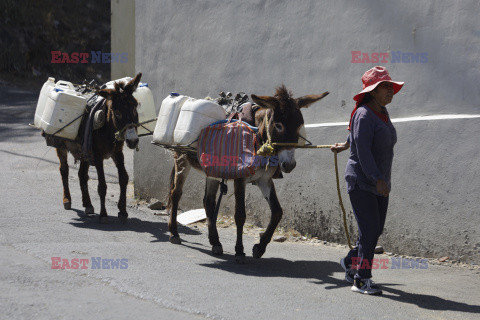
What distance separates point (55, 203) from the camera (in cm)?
959

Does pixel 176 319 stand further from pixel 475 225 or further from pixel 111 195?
pixel 111 195

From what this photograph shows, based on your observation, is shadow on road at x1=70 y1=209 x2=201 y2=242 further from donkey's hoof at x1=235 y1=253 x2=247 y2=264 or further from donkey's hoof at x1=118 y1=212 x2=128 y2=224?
donkey's hoof at x1=235 y1=253 x2=247 y2=264

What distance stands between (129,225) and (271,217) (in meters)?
2.58

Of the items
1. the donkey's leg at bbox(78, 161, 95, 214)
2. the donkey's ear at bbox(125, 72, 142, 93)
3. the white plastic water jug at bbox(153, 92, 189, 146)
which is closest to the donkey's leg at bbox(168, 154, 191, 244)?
the white plastic water jug at bbox(153, 92, 189, 146)

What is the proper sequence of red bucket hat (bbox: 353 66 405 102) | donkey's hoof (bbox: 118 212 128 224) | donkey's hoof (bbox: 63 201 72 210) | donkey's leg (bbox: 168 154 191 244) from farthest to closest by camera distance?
1. donkey's hoof (bbox: 63 201 72 210)
2. donkey's hoof (bbox: 118 212 128 224)
3. donkey's leg (bbox: 168 154 191 244)
4. red bucket hat (bbox: 353 66 405 102)

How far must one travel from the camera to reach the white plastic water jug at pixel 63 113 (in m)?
8.59

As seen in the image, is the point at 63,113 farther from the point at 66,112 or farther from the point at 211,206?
the point at 211,206

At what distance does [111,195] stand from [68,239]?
3.69m

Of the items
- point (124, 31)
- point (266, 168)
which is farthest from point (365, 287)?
point (124, 31)

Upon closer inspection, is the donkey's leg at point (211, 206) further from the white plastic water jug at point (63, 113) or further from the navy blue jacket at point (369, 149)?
the white plastic water jug at point (63, 113)

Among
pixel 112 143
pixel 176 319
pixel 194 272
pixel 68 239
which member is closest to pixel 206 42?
pixel 112 143

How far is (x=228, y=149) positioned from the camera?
6.71 metres

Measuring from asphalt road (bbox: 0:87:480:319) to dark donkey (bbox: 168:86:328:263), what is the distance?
0.76 feet

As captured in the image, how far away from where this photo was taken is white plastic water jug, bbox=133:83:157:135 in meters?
8.98
